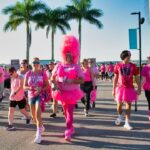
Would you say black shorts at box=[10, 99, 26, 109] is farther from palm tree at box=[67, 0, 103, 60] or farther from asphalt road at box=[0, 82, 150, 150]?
palm tree at box=[67, 0, 103, 60]

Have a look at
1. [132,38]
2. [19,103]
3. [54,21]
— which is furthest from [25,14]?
[19,103]

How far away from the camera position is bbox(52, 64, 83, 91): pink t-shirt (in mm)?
8141

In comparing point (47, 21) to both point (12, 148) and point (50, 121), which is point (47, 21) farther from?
point (12, 148)

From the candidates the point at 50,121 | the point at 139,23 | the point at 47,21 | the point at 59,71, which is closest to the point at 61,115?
the point at 50,121

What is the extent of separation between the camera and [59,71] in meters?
8.15

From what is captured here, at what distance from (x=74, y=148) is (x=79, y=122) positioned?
129 inches

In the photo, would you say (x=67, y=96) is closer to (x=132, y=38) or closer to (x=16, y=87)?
(x=16, y=87)

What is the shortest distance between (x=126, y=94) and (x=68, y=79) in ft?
6.70

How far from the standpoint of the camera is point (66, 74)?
816 cm

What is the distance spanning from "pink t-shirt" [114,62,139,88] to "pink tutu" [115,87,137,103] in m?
0.11

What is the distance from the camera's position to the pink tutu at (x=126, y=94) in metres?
9.48

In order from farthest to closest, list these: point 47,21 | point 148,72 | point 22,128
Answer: point 47,21 → point 148,72 → point 22,128

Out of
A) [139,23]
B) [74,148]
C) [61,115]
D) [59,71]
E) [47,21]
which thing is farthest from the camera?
[47,21]

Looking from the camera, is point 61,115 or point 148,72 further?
point 61,115
